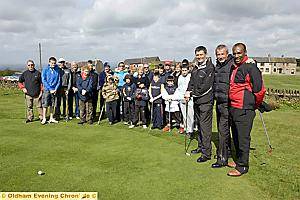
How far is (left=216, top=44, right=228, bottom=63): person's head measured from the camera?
6004 millimetres

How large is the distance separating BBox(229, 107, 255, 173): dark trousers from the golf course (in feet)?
0.82

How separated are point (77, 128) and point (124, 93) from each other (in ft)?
6.36

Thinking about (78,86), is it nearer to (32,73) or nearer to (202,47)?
(32,73)

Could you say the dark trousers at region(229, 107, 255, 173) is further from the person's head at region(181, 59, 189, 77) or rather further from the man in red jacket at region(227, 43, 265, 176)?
the person's head at region(181, 59, 189, 77)

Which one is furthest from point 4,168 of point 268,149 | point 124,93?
point 268,149

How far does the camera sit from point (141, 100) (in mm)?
10000

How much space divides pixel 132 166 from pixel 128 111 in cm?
470

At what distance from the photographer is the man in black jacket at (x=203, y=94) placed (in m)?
6.40

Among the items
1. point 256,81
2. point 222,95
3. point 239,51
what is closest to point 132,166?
point 222,95

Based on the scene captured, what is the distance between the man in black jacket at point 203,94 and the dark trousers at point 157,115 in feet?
10.4

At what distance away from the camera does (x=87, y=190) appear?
4.79m

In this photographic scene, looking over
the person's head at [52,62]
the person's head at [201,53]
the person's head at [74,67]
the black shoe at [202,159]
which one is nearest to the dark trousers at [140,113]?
the person's head at [74,67]

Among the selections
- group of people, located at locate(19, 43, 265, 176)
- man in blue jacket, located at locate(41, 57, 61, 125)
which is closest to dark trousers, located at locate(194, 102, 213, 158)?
group of people, located at locate(19, 43, 265, 176)

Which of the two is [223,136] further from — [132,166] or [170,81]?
[170,81]
